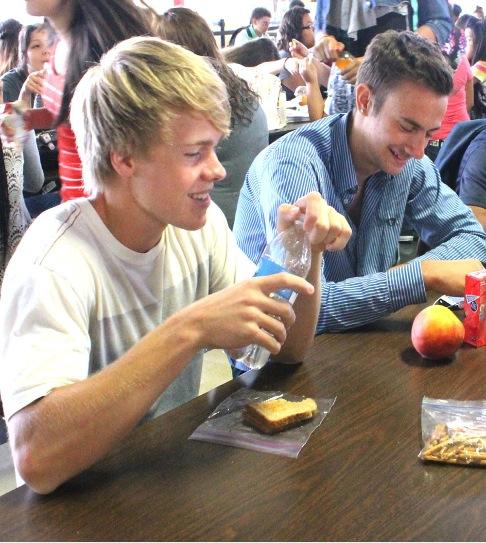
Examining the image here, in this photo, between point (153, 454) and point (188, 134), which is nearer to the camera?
point (153, 454)

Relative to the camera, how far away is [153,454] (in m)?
1.01

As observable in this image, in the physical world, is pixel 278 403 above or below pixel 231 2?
below

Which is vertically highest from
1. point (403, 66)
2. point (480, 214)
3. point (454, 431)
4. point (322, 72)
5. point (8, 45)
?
point (403, 66)

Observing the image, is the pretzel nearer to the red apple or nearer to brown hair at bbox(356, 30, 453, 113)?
the red apple

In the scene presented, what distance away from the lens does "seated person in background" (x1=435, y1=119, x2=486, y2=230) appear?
2.46m

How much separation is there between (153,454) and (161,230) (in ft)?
1.42

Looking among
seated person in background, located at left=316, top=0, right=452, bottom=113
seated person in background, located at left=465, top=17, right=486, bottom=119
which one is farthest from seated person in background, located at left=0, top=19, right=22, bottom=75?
seated person in background, located at left=465, top=17, right=486, bottom=119

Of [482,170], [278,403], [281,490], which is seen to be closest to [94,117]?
[278,403]

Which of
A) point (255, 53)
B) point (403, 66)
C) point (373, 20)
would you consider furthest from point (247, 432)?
point (255, 53)

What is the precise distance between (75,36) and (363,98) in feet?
3.14

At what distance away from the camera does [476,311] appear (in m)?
1.39

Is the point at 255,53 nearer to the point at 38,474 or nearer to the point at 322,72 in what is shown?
the point at 322,72

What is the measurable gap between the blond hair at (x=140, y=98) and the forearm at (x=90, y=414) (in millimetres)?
356

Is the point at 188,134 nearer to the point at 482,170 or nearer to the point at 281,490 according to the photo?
the point at 281,490
